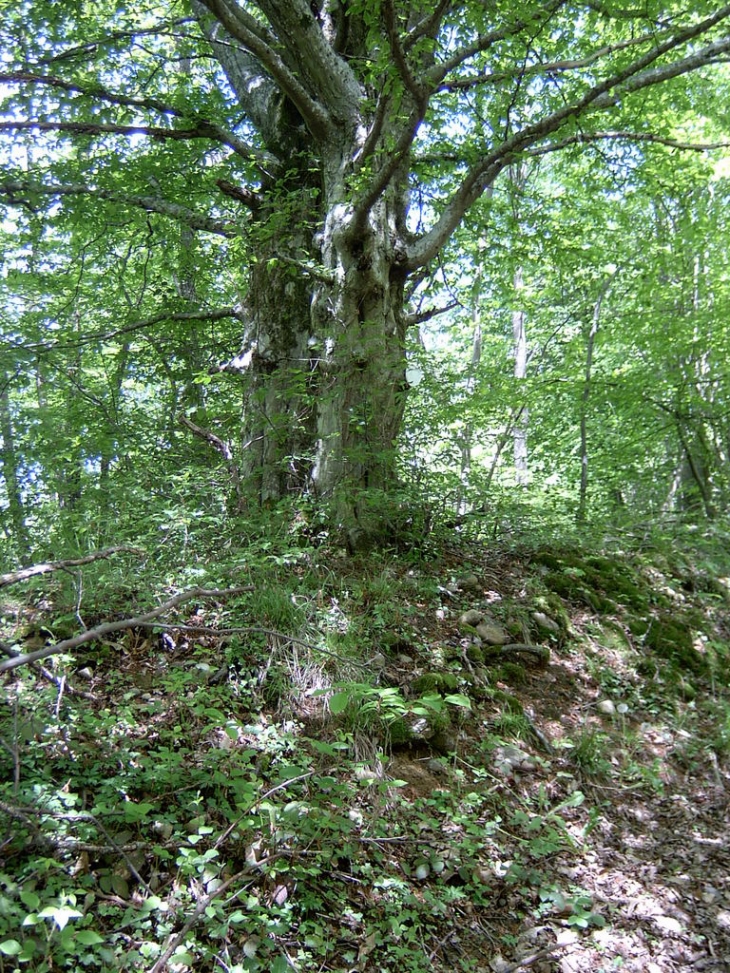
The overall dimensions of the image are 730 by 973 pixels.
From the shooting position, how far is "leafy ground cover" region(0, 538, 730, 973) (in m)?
2.49

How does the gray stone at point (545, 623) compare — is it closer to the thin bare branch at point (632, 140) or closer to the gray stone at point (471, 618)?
the gray stone at point (471, 618)

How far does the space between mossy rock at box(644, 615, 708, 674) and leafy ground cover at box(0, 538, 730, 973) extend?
0.02 metres

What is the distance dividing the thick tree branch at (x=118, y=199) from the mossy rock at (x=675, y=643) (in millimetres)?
5517

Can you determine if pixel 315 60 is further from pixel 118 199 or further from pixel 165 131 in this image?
pixel 118 199

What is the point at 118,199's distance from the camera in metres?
6.78

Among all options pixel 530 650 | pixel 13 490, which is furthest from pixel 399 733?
pixel 13 490

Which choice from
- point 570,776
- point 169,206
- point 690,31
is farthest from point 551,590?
point 169,206

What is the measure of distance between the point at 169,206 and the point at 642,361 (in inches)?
273

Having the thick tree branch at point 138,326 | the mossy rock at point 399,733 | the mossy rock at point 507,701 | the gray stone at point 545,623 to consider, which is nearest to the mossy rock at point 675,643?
the gray stone at point 545,623

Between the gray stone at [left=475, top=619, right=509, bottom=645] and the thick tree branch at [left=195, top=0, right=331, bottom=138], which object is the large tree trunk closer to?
the thick tree branch at [left=195, top=0, right=331, bottom=138]

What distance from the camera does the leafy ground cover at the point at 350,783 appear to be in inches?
98.0

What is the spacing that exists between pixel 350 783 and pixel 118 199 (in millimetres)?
6133

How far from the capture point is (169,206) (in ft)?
23.5

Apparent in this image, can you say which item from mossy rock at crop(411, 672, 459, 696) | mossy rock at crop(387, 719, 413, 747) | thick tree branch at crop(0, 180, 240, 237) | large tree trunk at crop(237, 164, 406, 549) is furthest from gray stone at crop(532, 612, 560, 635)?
thick tree branch at crop(0, 180, 240, 237)
